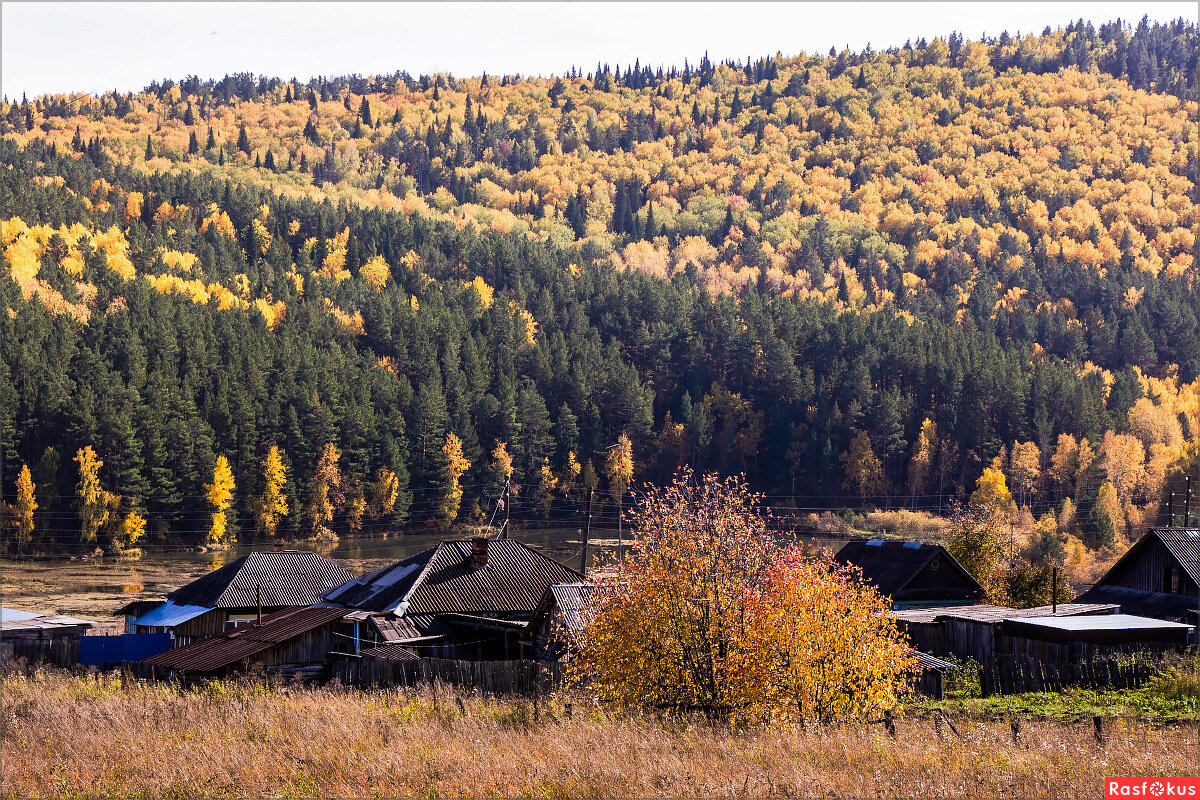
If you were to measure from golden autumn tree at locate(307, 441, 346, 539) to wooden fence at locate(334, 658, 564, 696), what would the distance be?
314 ft

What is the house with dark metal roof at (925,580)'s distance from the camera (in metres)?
53.8

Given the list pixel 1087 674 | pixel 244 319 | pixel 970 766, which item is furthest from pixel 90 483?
pixel 970 766

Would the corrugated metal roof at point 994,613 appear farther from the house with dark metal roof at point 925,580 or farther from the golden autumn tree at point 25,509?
the golden autumn tree at point 25,509

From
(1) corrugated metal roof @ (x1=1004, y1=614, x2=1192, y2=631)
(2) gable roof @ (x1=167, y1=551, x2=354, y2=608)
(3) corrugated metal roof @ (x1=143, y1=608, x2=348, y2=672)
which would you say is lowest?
(2) gable roof @ (x1=167, y1=551, x2=354, y2=608)

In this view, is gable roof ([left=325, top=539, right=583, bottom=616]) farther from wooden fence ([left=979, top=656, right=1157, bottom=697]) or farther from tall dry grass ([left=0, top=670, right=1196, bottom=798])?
tall dry grass ([left=0, top=670, right=1196, bottom=798])

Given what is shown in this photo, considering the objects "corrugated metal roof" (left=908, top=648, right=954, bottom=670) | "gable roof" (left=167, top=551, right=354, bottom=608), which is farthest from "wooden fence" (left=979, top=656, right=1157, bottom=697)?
"gable roof" (left=167, top=551, right=354, bottom=608)

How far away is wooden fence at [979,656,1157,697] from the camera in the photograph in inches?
1245

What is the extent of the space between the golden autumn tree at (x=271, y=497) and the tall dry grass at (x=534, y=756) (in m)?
102

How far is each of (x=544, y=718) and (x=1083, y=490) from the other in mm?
122957

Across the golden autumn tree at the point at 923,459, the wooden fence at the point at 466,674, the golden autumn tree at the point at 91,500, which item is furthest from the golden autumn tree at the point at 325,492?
the wooden fence at the point at 466,674

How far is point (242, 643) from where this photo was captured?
3778cm

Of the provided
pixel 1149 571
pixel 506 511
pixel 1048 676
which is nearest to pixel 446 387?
pixel 506 511

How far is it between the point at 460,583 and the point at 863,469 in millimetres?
104091

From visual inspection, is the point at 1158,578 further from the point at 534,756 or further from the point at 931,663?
the point at 534,756
